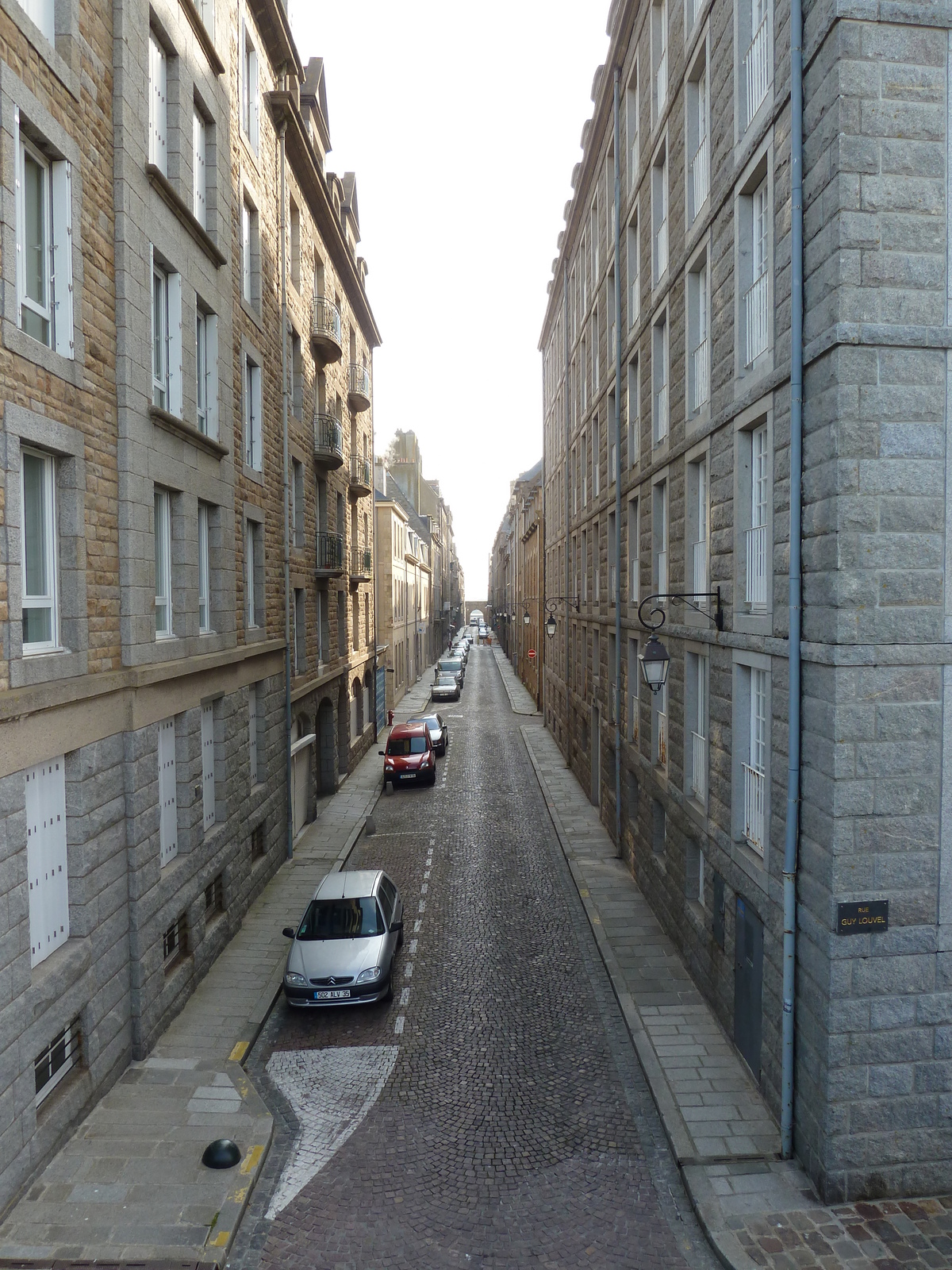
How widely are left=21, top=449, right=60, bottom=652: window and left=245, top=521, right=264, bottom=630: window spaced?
7438mm

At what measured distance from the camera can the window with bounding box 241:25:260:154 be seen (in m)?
15.6

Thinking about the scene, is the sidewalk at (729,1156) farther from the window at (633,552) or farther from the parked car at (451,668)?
the parked car at (451,668)

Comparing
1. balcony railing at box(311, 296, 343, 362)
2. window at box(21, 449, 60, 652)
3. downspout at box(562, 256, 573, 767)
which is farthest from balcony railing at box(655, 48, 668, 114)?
downspout at box(562, 256, 573, 767)

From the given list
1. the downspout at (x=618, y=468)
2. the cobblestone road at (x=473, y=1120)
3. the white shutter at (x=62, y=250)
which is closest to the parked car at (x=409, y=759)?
the downspout at (x=618, y=468)

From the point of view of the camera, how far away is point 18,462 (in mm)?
7480

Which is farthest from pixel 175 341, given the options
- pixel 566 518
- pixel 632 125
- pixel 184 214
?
pixel 566 518

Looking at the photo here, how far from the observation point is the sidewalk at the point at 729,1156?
6.84 metres

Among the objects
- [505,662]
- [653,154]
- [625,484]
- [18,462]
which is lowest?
[505,662]

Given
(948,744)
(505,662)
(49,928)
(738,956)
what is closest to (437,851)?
(738,956)

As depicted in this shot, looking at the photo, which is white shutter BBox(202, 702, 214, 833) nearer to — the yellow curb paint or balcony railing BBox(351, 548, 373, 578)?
the yellow curb paint

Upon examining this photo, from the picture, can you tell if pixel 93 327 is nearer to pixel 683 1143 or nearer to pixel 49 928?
pixel 49 928

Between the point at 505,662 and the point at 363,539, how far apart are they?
49.3 meters

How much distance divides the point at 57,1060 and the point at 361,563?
74.1 feet

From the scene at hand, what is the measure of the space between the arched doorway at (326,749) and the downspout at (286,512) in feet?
17.5
